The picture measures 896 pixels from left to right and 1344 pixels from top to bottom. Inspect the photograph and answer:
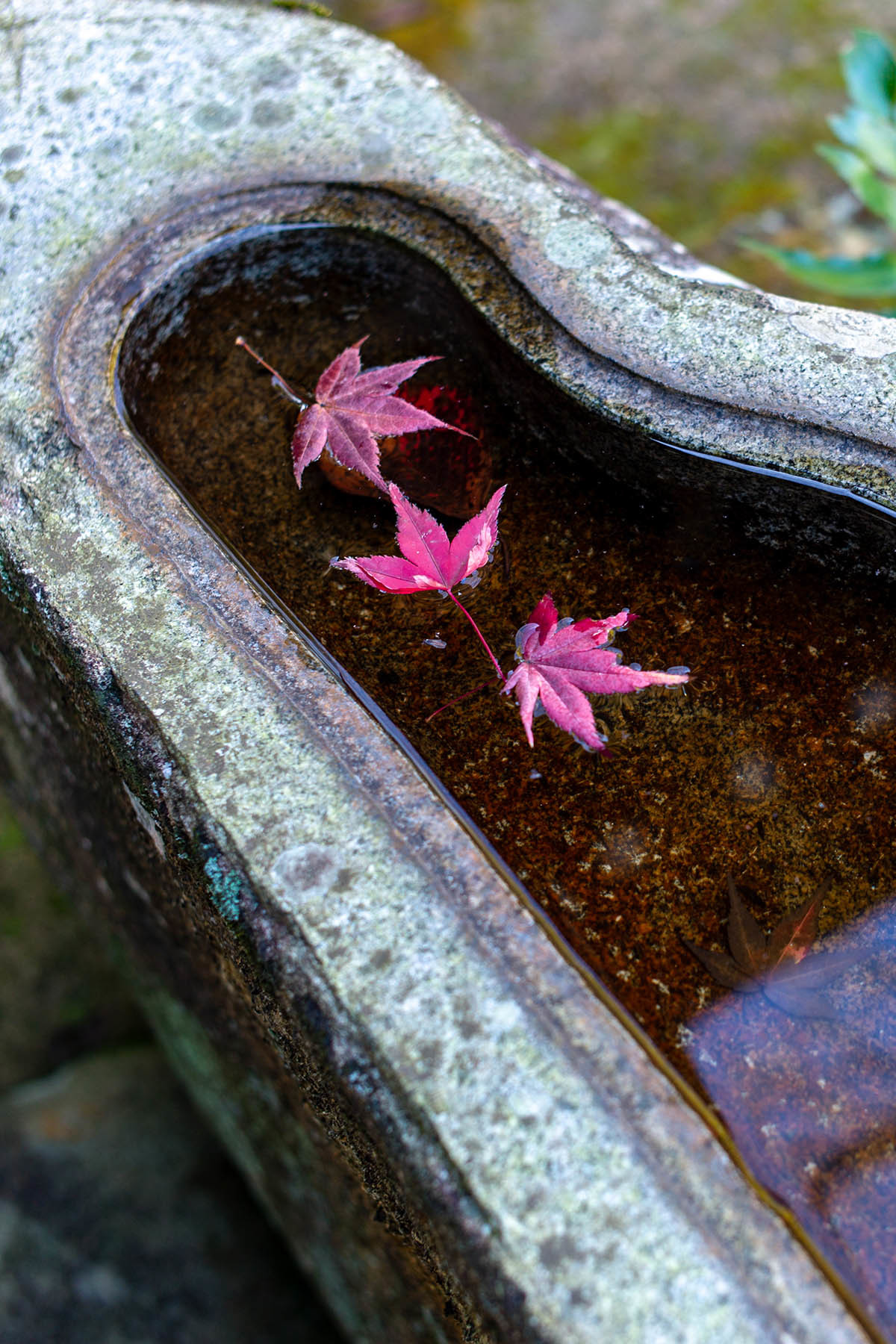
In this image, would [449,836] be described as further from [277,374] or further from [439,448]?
[277,374]

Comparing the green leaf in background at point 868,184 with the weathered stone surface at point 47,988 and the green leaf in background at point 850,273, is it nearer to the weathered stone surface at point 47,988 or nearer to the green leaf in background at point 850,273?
the green leaf in background at point 850,273

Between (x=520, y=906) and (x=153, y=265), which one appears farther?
(x=153, y=265)

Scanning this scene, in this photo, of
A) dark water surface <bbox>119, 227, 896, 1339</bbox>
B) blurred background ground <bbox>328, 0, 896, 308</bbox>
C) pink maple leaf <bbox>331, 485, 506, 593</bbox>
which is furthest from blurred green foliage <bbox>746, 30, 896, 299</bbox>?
pink maple leaf <bbox>331, 485, 506, 593</bbox>

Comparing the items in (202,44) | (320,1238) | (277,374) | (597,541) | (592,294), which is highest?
(202,44)

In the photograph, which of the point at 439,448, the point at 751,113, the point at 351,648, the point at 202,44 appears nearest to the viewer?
the point at 351,648

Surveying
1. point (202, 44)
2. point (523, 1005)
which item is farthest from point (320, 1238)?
point (202, 44)

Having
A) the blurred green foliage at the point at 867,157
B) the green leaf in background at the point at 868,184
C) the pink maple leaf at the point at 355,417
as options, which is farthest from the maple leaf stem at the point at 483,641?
the green leaf in background at the point at 868,184

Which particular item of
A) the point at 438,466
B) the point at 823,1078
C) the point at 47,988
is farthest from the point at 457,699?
the point at 47,988
